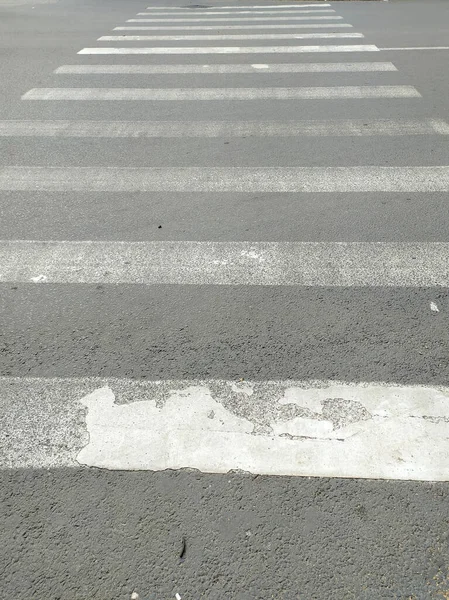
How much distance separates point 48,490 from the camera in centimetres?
312

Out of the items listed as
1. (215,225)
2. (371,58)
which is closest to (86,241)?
(215,225)

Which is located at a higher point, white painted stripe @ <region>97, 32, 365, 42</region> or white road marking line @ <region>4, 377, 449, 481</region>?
white painted stripe @ <region>97, 32, 365, 42</region>

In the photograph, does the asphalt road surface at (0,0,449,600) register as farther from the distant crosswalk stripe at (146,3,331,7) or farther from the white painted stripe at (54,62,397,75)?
the distant crosswalk stripe at (146,3,331,7)

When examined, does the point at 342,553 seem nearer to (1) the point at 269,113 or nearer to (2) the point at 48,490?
(2) the point at 48,490

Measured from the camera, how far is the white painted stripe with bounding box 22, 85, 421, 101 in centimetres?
938

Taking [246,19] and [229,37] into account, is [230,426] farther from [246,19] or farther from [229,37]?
[246,19]

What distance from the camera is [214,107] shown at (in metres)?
9.02

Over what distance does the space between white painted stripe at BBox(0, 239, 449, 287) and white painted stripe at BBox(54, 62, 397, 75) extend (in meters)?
6.43

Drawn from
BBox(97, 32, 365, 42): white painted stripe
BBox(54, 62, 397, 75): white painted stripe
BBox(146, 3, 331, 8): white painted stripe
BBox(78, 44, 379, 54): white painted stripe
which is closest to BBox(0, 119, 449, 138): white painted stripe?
BBox(54, 62, 397, 75): white painted stripe

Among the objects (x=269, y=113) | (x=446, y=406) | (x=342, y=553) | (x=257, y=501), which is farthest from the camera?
(x=269, y=113)

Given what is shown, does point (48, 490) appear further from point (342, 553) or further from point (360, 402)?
point (360, 402)

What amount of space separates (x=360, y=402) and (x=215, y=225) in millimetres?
2615

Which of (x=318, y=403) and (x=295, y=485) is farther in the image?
(x=318, y=403)

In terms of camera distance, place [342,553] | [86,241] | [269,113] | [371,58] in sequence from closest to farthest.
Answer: [342,553] < [86,241] < [269,113] < [371,58]
